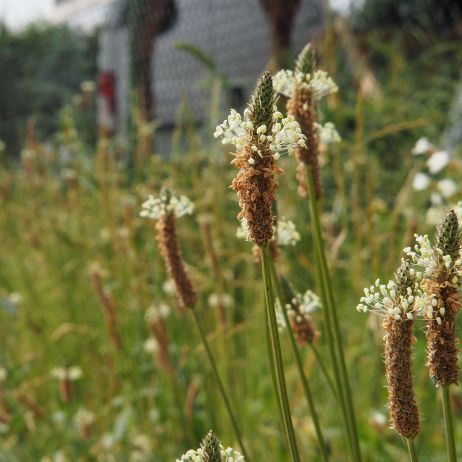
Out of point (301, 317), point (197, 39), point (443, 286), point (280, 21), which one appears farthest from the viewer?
point (197, 39)

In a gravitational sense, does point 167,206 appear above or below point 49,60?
below

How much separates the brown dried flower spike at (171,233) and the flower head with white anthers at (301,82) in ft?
0.59

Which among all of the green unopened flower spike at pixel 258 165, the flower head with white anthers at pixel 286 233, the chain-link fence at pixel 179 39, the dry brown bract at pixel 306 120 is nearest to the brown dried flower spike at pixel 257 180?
the green unopened flower spike at pixel 258 165

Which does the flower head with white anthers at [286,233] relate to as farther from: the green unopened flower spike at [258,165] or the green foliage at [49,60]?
the green foliage at [49,60]

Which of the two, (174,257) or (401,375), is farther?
(174,257)

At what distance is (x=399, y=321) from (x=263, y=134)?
0.20 meters

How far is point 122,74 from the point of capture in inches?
313

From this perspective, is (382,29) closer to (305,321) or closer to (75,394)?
(75,394)

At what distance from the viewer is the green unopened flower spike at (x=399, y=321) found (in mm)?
618

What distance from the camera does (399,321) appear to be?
623 millimetres

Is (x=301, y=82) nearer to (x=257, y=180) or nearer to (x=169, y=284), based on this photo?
(x=257, y=180)

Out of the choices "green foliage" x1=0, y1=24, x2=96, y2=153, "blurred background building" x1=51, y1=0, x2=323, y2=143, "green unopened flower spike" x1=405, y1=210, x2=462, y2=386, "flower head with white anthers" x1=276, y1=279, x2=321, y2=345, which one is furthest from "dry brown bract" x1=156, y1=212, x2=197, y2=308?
"green foliage" x1=0, y1=24, x2=96, y2=153

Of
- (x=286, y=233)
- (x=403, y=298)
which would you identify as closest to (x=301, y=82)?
(x=286, y=233)

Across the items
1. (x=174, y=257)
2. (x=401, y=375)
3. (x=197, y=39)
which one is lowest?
(x=401, y=375)
